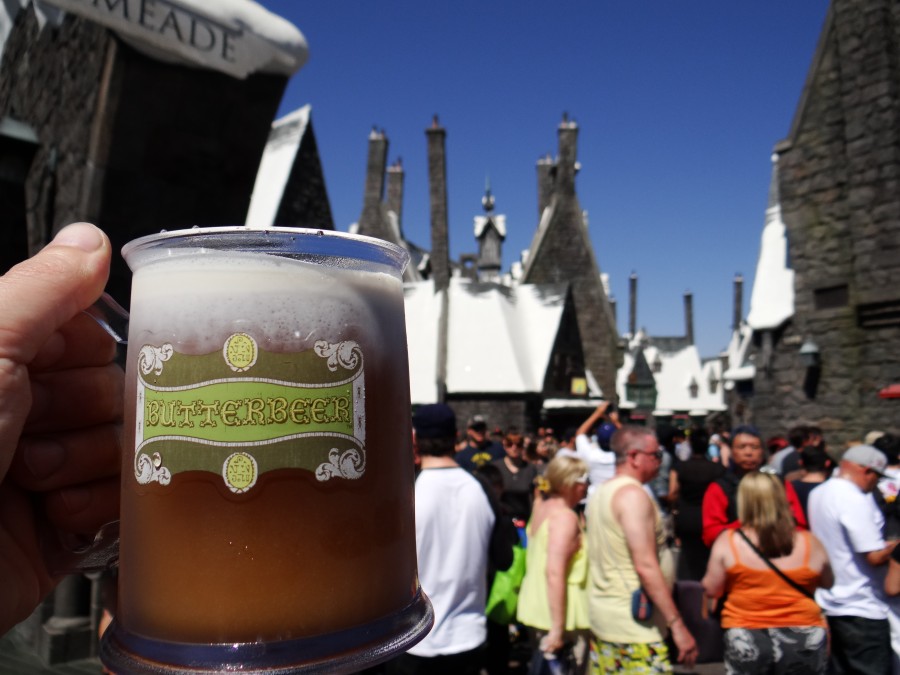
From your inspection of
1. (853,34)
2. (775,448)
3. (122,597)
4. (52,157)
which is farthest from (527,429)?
(122,597)

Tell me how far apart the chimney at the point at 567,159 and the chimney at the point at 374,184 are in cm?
653

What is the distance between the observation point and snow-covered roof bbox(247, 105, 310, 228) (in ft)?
21.4

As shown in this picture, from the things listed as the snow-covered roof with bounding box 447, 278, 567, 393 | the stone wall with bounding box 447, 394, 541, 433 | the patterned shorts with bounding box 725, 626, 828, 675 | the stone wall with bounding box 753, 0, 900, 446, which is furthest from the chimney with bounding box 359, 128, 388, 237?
the patterned shorts with bounding box 725, 626, 828, 675

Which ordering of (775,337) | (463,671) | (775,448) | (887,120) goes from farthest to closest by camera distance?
(775,337)
(887,120)
(775,448)
(463,671)

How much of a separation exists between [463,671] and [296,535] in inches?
101

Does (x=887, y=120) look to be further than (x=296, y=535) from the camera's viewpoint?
Yes

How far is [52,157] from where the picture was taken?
15.8 ft

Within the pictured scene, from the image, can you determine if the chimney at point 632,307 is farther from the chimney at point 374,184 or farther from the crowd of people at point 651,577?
the crowd of people at point 651,577

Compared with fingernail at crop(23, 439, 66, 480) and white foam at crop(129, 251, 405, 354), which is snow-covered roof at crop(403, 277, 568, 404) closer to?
fingernail at crop(23, 439, 66, 480)

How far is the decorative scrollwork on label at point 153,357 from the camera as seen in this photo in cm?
87

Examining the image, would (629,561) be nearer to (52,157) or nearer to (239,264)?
(239,264)

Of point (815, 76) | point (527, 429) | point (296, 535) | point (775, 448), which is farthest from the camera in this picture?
point (527, 429)

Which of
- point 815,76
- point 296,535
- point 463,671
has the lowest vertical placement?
point 463,671

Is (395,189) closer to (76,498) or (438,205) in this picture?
(438,205)
